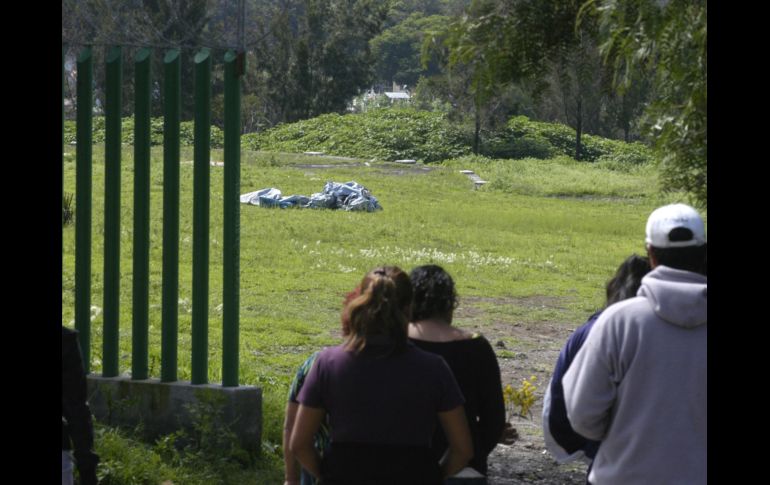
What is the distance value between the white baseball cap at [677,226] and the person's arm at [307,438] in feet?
3.95

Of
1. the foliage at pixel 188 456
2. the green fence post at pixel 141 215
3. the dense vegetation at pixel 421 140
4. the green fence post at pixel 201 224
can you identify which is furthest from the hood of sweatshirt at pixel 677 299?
the dense vegetation at pixel 421 140

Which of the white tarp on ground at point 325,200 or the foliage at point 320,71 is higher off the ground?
the foliage at point 320,71

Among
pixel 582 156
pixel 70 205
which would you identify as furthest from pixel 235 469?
pixel 582 156

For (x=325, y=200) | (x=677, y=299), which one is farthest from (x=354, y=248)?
(x=677, y=299)

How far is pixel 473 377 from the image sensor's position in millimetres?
4309

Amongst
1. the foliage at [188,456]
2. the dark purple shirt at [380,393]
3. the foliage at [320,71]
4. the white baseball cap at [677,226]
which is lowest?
the foliage at [188,456]

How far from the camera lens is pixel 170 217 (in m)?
7.30

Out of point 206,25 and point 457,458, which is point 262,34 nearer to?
point 206,25

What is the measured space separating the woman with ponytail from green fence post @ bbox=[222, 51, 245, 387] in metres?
3.38

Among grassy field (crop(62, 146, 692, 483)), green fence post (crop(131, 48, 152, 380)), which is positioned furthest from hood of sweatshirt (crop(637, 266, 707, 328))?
green fence post (crop(131, 48, 152, 380))

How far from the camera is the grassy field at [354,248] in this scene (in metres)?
12.7

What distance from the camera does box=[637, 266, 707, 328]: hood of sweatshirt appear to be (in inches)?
141

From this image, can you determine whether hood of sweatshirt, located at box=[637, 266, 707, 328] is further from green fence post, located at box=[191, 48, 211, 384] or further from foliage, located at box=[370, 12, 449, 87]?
foliage, located at box=[370, 12, 449, 87]

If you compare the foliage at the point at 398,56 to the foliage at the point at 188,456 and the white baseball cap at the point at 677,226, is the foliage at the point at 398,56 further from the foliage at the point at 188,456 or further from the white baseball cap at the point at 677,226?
the white baseball cap at the point at 677,226
